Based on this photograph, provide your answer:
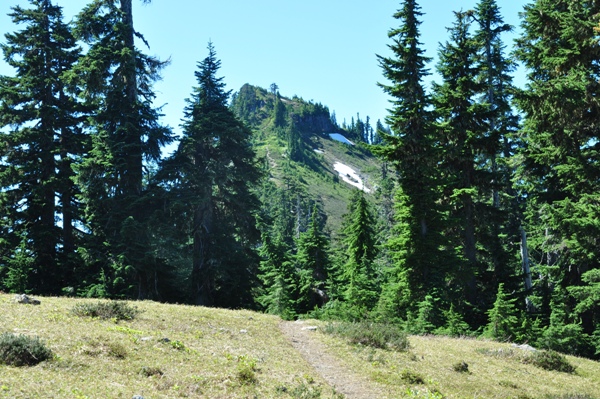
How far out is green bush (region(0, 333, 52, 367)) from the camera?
984 cm

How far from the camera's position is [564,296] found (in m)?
22.7

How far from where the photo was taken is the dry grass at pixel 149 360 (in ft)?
30.7

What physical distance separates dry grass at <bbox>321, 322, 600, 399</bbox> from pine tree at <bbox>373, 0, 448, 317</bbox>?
20.0 ft

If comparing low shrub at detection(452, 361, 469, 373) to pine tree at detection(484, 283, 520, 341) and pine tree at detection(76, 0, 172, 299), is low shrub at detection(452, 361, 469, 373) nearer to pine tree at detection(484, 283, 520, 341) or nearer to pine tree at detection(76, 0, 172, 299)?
pine tree at detection(484, 283, 520, 341)

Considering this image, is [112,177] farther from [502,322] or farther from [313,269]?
[502,322]

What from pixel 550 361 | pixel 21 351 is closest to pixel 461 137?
pixel 550 361

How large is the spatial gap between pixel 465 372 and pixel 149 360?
9.51 metres

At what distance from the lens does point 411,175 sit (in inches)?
1005

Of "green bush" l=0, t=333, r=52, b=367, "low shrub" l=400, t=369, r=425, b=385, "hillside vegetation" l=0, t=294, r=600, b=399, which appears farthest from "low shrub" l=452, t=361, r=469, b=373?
"green bush" l=0, t=333, r=52, b=367

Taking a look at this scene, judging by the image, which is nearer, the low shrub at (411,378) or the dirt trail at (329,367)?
the dirt trail at (329,367)

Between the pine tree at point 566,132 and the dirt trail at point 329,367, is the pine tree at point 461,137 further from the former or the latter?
the dirt trail at point 329,367

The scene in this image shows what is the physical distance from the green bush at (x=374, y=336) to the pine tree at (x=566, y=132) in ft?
29.6

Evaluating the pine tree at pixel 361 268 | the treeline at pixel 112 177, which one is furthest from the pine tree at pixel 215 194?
the pine tree at pixel 361 268

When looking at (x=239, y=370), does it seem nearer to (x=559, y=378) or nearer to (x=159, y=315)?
(x=159, y=315)
